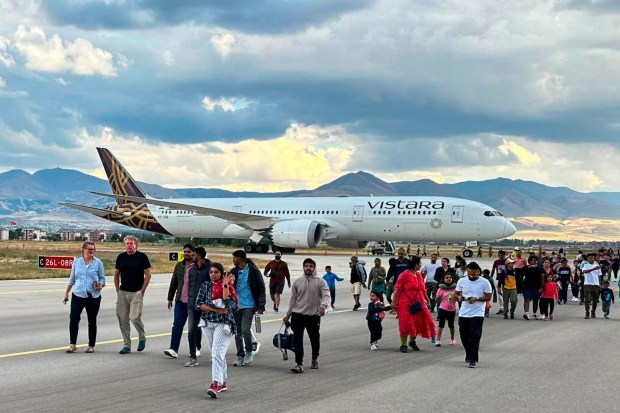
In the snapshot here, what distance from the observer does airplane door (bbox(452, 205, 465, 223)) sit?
53784 mm

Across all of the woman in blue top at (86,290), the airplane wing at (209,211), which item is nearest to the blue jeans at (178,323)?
the woman in blue top at (86,290)

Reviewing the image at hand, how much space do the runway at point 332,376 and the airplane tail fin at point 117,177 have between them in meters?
54.5

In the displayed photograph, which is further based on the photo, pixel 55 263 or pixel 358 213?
pixel 358 213

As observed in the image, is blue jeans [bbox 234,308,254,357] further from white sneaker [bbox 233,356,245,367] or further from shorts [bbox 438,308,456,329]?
shorts [bbox 438,308,456,329]

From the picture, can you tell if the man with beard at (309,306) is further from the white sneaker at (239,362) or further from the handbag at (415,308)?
the handbag at (415,308)

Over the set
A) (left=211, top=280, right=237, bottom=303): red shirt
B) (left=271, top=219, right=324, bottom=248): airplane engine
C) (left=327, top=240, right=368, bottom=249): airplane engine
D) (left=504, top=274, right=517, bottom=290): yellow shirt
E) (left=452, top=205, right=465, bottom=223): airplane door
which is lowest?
(left=504, top=274, right=517, bottom=290): yellow shirt

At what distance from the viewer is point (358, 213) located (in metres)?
56.9

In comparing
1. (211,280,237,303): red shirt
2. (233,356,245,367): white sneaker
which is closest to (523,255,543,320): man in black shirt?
(233,356,245,367): white sneaker

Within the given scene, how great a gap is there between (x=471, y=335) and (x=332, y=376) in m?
2.46

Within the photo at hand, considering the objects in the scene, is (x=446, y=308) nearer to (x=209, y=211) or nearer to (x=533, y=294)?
(x=533, y=294)

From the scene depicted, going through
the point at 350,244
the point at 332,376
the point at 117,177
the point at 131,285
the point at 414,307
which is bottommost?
the point at 332,376

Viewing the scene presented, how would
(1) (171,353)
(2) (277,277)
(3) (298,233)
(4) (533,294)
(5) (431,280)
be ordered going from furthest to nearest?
(3) (298,233), (2) (277,277), (5) (431,280), (4) (533,294), (1) (171,353)

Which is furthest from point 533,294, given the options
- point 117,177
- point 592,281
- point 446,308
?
point 117,177

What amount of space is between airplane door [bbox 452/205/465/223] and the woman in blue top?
42494 millimetres
